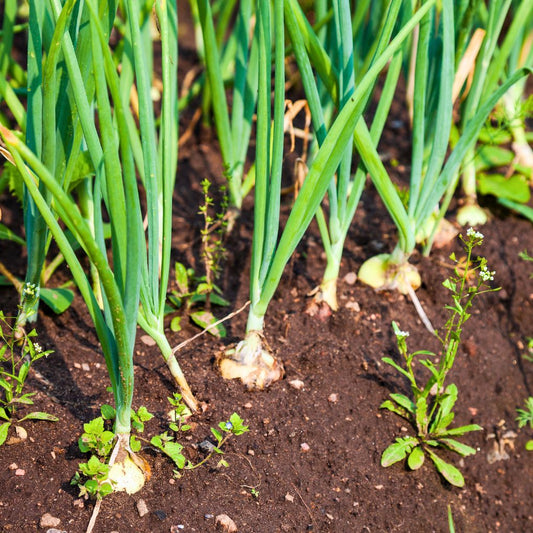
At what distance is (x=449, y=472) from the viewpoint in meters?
1.40

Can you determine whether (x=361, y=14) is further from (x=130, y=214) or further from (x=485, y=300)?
(x=130, y=214)

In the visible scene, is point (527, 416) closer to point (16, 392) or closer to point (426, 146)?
point (426, 146)

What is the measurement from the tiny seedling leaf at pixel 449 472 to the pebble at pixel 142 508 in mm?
610

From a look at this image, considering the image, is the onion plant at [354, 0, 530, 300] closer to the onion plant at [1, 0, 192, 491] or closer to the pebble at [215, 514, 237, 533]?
the onion plant at [1, 0, 192, 491]

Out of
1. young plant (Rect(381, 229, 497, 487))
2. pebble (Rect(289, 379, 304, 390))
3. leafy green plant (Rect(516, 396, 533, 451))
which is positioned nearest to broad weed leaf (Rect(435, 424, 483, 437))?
young plant (Rect(381, 229, 497, 487))

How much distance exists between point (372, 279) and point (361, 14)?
25.8 inches

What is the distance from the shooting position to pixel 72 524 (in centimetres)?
111

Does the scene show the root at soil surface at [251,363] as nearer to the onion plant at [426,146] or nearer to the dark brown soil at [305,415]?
the dark brown soil at [305,415]

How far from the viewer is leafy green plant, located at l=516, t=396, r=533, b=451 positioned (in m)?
1.53

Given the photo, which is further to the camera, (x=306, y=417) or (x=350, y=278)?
(x=350, y=278)

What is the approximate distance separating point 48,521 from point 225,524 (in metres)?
0.29

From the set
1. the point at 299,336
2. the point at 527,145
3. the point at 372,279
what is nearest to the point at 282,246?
the point at 299,336

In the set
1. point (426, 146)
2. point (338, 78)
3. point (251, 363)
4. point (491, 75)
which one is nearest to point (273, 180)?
point (338, 78)

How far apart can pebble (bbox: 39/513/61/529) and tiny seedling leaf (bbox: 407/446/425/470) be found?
0.69 m
